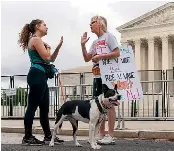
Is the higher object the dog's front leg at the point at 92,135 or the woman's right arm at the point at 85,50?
the woman's right arm at the point at 85,50

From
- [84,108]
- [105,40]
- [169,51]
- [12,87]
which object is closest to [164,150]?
[84,108]

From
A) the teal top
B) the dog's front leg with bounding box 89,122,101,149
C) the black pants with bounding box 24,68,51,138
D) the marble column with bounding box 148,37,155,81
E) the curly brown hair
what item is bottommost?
the dog's front leg with bounding box 89,122,101,149

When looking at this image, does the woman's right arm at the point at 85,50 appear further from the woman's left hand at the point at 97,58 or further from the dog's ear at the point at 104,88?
the dog's ear at the point at 104,88

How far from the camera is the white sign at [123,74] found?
6512mm

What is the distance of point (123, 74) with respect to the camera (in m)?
6.85

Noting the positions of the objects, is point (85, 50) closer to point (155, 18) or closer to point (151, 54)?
point (151, 54)

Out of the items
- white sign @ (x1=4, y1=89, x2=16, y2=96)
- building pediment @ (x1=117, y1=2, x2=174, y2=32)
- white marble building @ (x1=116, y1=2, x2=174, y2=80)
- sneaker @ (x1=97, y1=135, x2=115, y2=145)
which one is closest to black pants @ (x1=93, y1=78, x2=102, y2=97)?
sneaker @ (x1=97, y1=135, x2=115, y2=145)

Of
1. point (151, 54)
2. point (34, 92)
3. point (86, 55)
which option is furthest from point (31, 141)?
point (151, 54)

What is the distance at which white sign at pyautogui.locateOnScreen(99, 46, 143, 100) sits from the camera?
6.51 m

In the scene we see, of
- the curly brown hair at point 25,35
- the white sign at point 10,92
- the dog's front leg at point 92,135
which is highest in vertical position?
the curly brown hair at point 25,35

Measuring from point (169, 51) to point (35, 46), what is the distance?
193 feet

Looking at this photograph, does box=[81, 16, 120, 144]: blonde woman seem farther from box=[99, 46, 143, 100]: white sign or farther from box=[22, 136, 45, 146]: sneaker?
box=[22, 136, 45, 146]: sneaker

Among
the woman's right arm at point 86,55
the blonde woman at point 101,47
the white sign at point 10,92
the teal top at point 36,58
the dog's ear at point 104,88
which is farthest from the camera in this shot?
the white sign at point 10,92

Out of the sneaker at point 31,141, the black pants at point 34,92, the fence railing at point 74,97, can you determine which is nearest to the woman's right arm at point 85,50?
the black pants at point 34,92
